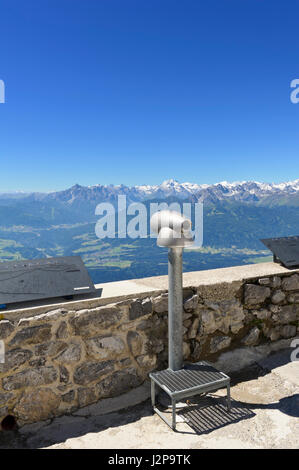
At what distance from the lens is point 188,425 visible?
3164mm

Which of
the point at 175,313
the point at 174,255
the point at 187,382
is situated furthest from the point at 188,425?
Answer: the point at 174,255

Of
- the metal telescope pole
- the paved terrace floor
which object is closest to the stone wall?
the paved terrace floor

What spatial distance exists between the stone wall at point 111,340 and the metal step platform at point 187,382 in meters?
0.45

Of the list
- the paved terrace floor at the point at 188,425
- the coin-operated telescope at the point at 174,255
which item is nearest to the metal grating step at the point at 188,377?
the coin-operated telescope at the point at 174,255

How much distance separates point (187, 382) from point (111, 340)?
0.92 m

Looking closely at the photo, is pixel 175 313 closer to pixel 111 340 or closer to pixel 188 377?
pixel 188 377

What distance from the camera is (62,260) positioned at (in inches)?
→ 157

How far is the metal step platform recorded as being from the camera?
10.1ft

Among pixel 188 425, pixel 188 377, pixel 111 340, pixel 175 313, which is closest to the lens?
pixel 188 425

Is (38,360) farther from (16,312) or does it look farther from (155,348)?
(155,348)

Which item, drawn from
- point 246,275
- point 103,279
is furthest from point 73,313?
point 103,279

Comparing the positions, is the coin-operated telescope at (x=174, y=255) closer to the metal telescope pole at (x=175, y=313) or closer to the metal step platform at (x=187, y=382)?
the metal telescope pole at (x=175, y=313)

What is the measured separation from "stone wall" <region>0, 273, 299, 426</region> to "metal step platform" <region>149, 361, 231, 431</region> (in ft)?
1.47

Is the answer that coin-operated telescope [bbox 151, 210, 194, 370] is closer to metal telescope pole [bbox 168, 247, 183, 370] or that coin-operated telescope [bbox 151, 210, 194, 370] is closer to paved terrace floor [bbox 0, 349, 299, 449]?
metal telescope pole [bbox 168, 247, 183, 370]
